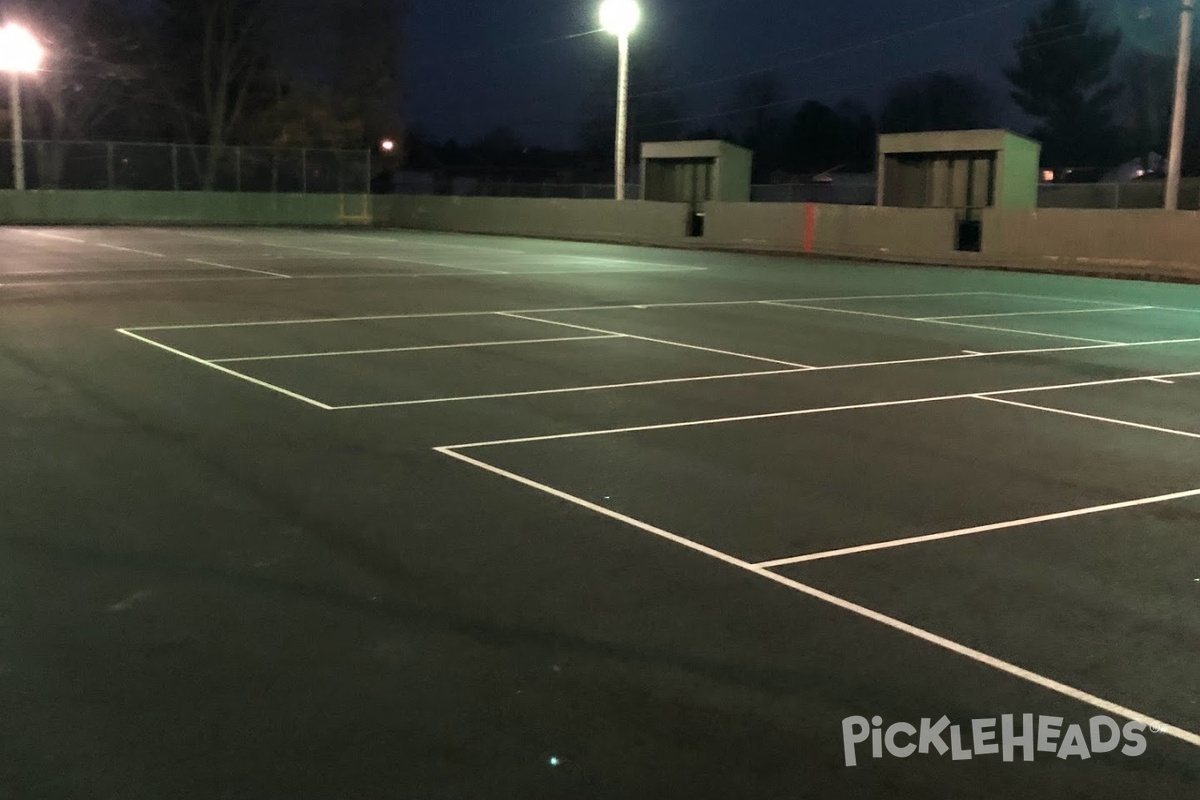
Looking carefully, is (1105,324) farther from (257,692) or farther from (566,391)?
(257,692)

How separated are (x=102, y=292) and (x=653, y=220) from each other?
24.4 m

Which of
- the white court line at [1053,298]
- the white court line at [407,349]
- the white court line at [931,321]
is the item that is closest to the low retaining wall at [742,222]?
the white court line at [1053,298]

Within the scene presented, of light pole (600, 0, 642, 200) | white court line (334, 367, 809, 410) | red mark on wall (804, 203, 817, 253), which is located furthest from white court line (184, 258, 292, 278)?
red mark on wall (804, 203, 817, 253)

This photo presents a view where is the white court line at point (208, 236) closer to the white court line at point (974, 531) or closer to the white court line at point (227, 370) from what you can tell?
the white court line at point (227, 370)

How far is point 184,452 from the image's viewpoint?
33.3ft

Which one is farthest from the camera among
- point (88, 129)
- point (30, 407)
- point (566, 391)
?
point (88, 129)

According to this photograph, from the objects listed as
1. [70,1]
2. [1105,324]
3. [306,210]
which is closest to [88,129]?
[70,1]

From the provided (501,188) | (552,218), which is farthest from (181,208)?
(552,218)

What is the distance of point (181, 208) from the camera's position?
59750 millimetres

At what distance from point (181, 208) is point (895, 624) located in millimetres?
57556

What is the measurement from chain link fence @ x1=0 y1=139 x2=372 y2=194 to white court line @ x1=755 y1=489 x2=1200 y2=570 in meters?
55.6

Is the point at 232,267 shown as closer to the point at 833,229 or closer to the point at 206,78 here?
the point at 833,229

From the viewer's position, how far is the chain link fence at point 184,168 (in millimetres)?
57375

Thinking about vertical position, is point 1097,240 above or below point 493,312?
above
